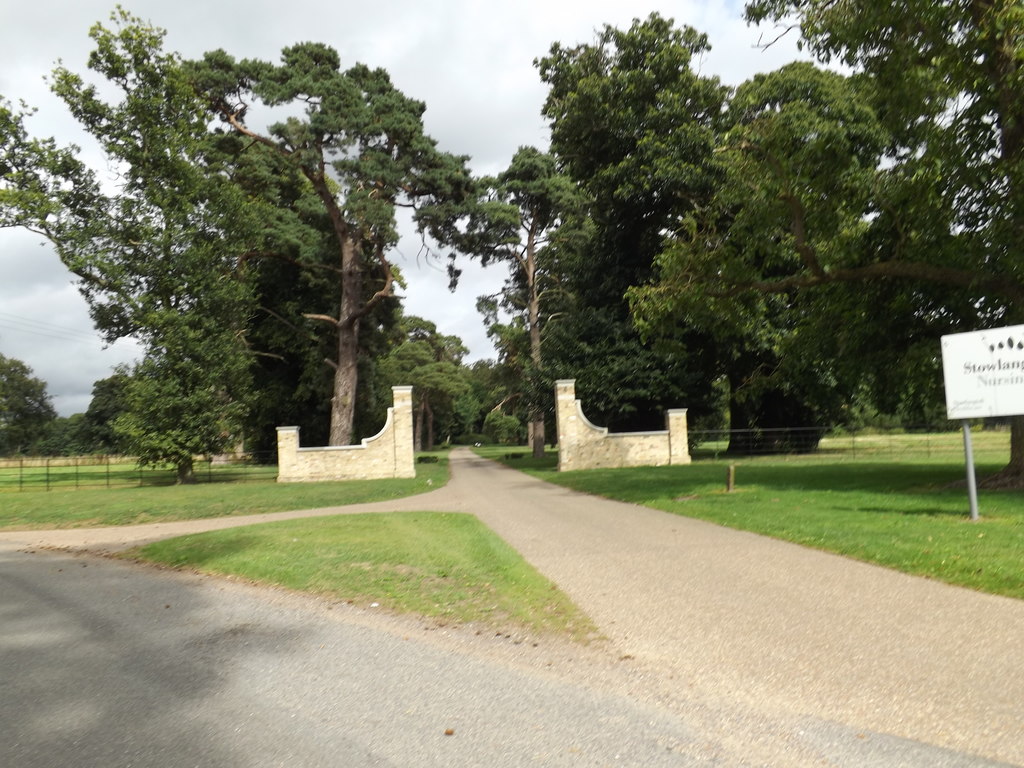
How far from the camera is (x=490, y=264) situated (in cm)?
4041

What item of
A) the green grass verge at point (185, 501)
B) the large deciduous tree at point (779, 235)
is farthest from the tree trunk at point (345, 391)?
the large deciduous tree at point (779, 235)

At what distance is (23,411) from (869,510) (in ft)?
363

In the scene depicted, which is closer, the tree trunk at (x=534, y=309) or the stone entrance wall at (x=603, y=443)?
the stone entrance wall at (x=603, y=443)

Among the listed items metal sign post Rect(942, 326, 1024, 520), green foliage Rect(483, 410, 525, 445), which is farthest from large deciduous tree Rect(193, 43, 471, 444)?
green foliage Rect(483, 410, 525, 445)

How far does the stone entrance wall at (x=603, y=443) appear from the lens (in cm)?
2781

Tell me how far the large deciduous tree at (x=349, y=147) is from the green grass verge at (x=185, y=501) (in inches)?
313

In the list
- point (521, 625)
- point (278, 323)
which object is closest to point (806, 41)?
point (521, 625)

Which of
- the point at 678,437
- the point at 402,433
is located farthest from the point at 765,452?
the point at 402,433

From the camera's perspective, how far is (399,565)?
29.2ft

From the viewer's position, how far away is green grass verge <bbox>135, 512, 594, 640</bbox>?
6945mm

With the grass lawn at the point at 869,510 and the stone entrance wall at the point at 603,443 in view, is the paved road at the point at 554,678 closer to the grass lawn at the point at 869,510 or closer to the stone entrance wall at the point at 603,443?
the grass lawn at the point at 869,510

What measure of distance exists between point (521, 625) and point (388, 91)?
29.0 metres

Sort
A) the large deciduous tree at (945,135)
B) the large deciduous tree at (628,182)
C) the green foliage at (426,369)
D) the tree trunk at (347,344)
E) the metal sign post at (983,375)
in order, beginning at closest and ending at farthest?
the metal sign post at (983,375), the large deciduous tree at (945,135), the large deciduous tree at (628,182), the tree trunk at (347,344), the green foliage at (426,369)

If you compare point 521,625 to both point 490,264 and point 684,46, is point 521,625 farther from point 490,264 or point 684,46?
point 490,264
